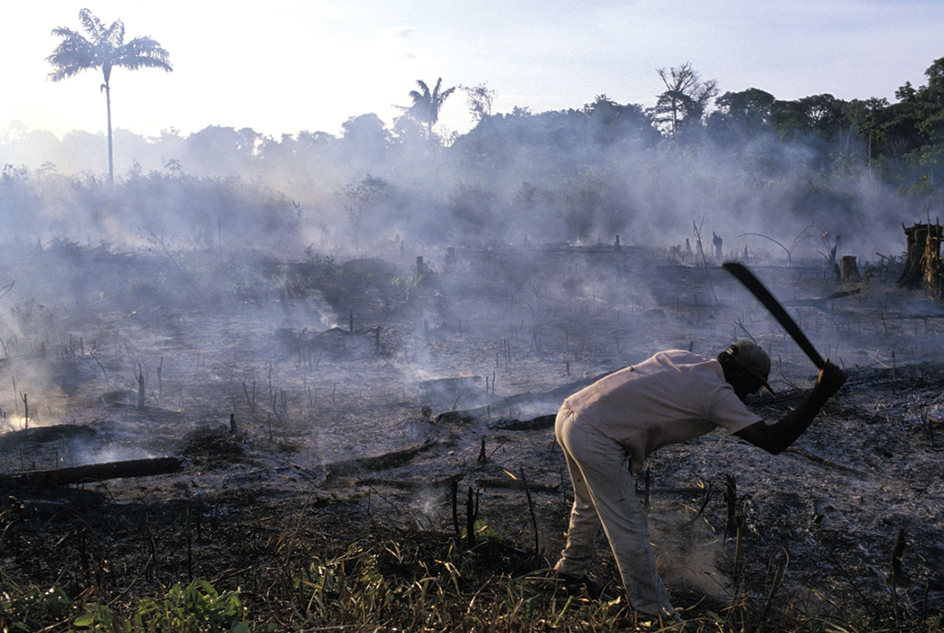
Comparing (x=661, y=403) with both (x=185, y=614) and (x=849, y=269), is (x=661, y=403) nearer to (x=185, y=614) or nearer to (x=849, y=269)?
(x=185, y=614)

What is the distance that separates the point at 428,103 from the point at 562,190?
15.1m

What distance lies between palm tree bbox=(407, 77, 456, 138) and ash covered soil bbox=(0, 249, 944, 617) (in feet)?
81.3

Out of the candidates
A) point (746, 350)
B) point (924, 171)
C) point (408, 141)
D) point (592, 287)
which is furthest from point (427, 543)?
point (408, 141)

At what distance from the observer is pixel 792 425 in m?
2.64

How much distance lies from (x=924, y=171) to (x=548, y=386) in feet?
83.9

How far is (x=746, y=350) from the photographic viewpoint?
2779 mm

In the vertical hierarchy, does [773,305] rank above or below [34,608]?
above

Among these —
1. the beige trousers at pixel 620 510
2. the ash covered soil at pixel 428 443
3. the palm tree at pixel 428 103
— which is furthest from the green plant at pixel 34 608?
the palm tree at pixel 428 103

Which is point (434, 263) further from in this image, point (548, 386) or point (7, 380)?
point (7, 380)

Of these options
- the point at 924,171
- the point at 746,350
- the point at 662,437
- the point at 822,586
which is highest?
the point at 924,171

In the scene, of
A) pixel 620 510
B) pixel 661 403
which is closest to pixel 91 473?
pixel 620 510

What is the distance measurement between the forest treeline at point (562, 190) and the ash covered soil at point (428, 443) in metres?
9.80

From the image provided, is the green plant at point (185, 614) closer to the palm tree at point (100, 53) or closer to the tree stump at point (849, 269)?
the tree stump at point (849, 269)

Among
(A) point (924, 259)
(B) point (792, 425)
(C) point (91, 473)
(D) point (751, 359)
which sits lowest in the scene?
(C) point (91, 473)
